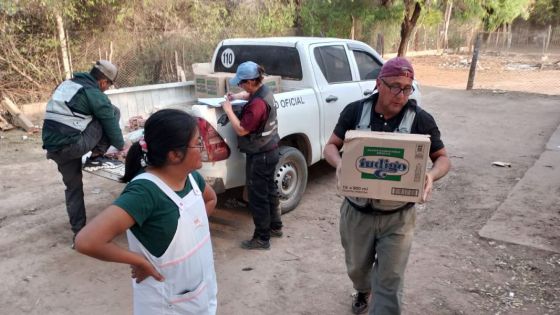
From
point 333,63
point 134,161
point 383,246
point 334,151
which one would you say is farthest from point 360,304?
point 333,63

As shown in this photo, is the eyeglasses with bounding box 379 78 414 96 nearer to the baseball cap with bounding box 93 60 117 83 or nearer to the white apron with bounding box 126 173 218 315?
the white apron with bounding box 126 173 218 315

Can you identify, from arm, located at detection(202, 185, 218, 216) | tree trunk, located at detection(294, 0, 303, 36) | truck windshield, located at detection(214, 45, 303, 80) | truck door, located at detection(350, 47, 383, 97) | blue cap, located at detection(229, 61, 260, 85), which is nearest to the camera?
arm, located at detection(202, 185, 218, 216)

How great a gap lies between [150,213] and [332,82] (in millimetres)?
4289

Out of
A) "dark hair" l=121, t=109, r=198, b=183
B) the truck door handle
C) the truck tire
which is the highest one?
"dark hair" l=121, t=109, r=198, b=183

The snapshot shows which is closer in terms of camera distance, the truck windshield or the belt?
the belt

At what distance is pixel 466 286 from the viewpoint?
3832 mm

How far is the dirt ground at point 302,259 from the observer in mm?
3635

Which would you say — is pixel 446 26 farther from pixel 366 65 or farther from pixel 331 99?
pixel 331 99

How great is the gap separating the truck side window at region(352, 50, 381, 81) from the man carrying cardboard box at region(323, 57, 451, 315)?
3.52 m

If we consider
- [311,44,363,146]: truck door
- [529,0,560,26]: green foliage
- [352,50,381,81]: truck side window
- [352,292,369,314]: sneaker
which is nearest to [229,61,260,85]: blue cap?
[311,44,363,146]: truck door

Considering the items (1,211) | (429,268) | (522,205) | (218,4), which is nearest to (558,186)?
(522,205)

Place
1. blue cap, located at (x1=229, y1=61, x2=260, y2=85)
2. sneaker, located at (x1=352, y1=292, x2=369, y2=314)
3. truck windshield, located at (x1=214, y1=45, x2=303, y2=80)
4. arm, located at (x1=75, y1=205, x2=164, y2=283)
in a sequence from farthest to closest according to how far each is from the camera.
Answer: truck windshield, located at (x1=214, y1=45, x2=303, y2=80) → blue cap, located at (x1=229, y1=61, x2=260, y2=85) → sneaker, located at (x1=352, y1=292, x2=369, y2=314) → arm, located at (x1=75, y1=205, x2=164, y2=283)

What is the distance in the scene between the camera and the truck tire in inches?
200

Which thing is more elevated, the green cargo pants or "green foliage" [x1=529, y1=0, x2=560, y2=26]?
"green foliage" [x1=529, y1=0, x2=560, y2=26]
